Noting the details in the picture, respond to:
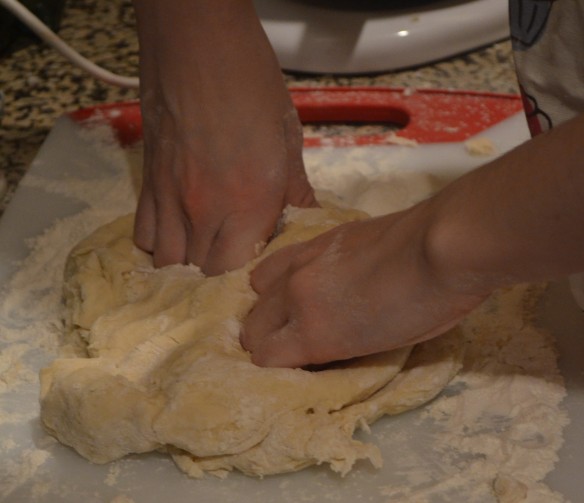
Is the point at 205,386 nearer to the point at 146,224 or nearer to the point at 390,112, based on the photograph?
the point at 146,224

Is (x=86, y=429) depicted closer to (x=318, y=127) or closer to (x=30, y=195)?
(x=30, y=195)

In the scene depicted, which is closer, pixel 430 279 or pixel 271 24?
pixel 430 279

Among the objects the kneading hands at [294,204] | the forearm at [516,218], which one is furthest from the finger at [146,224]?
the forearm at [516,218]

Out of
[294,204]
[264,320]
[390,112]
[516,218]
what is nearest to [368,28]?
[390,112]

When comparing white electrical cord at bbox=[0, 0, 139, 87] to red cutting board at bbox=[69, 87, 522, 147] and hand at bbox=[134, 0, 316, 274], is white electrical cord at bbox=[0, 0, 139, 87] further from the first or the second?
hand at bbox=[134, 0, 316, 274]

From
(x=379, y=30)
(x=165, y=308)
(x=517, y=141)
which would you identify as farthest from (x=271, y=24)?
(x=165, y=308)

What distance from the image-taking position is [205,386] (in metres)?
0.80

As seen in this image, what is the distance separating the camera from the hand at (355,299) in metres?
0.72

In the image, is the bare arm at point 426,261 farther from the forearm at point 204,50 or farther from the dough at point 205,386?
the forearm at point 204,50

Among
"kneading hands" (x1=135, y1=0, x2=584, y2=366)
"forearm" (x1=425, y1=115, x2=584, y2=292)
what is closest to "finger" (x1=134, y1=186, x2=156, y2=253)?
"kneading hands" (x1=135, y1=0, x2=584, y2=366)

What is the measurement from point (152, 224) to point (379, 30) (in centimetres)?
61

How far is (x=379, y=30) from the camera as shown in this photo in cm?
141

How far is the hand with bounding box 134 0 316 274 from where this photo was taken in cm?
95

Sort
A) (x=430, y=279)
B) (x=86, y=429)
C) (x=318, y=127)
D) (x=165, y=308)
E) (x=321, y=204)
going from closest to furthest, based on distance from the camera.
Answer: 1. (x=430, y=279)
2. (x=86, y=429)
3. (x=165, y=308)
4. (x=321, y=204)
5. (x=318, y=127)
